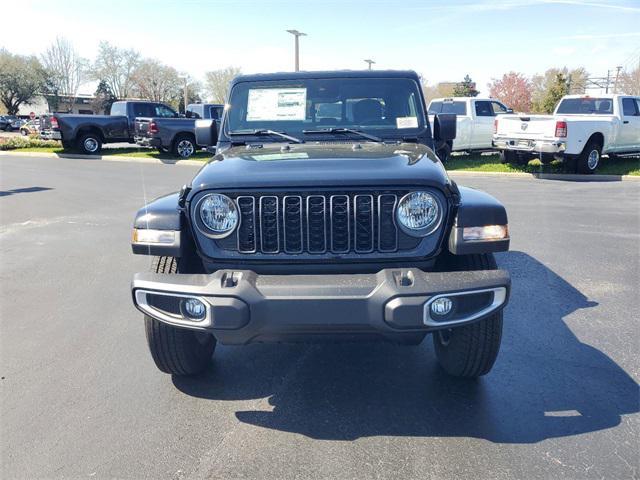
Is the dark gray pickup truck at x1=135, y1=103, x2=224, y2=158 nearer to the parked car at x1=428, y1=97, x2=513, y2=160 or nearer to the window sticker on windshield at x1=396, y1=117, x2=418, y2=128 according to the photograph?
the parked car at x1=428, y1=97, x2=513, y2=160

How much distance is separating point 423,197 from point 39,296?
399cm

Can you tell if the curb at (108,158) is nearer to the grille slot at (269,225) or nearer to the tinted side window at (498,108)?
the tinted side window at (498,108)

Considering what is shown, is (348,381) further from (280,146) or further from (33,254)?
(33,254)

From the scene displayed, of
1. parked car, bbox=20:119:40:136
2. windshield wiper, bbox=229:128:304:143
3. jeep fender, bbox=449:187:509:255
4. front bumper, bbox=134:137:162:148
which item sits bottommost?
jeep fender, bbox=449:187:509:255

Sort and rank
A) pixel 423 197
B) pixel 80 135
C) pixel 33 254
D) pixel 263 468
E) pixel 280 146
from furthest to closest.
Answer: pixel 80 135 < pixel 33 254 < pixel 280 146 < pixel 423 197 < pixel 263 468

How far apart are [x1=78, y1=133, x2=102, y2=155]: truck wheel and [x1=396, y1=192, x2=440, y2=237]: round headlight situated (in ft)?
65.4

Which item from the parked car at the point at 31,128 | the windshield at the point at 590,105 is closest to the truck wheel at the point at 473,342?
the windshield at the point at 590,105

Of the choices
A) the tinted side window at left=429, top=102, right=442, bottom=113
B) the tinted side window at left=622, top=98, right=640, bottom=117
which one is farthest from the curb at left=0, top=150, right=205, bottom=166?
the tinted side window at left=622, top=98, right=640, bottom=117

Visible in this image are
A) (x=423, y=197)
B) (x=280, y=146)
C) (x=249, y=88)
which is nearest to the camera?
(x=423, y=197)

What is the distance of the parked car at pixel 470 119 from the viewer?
16406mm

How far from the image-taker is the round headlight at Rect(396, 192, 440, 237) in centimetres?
274

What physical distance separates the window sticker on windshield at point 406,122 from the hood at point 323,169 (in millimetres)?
628

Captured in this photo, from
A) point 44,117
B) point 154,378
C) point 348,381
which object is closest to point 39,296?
point 154,378

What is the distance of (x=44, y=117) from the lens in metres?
21.2
